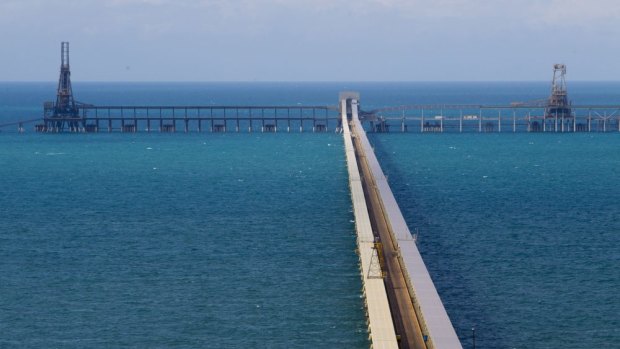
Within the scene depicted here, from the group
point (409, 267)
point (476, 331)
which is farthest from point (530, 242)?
point (476, 331)

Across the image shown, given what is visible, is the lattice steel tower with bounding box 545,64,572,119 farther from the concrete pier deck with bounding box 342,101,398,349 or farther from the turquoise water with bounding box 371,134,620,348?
the concrete pier deck with bounding box 342,101,398,349

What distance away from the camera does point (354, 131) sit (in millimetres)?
105250

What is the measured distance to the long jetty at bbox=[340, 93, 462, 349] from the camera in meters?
30.6

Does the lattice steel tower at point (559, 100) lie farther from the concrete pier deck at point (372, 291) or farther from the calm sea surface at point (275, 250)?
the concrete pier deck at point (372, 291)

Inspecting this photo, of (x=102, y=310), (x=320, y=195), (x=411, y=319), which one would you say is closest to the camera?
(x=411, y=319)

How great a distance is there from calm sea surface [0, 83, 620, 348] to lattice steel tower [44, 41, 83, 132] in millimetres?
32316

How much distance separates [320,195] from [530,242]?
1903 cm

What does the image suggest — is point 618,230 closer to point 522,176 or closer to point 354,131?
point 522,176

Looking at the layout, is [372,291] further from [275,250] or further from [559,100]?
[559,100]

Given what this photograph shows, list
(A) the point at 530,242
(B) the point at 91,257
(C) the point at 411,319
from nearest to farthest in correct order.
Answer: (C) the point at 411,319 < (B) the point at 91,257 < (A) the point at 530,242

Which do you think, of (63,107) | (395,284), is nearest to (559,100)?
(63,107)

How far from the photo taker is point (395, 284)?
124ft

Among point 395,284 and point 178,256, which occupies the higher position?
point 395,284

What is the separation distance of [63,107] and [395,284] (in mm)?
89134
